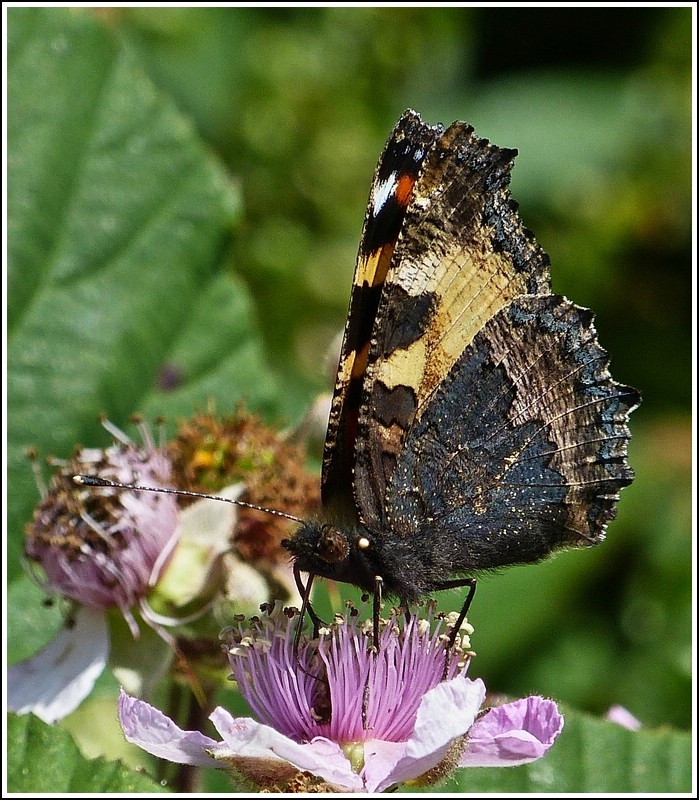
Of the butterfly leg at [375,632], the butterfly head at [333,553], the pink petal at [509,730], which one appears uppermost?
the butterfly head at [333,553]

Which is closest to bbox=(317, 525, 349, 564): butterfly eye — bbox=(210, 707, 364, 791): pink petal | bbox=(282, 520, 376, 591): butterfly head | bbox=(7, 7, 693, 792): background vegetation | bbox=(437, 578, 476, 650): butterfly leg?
bbox=(282, 520, 376, 591): butterfly head

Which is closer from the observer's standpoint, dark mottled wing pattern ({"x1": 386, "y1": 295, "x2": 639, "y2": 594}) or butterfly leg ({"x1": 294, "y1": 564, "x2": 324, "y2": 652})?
butterfly leg ({"x1": 294, "y1": 564, "x2": 324, "y2": 652})

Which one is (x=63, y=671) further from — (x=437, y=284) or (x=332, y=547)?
(x=437, y=284)

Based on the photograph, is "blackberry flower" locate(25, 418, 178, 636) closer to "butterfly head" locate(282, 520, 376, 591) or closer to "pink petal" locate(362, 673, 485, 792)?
"butterfly head" locate(282, 520, 376, 591)

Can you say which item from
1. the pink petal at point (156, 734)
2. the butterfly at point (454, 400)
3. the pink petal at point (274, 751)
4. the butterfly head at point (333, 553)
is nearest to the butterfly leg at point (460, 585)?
the butterfly at point (454, 400)

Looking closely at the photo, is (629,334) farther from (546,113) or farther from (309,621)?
(309,621)

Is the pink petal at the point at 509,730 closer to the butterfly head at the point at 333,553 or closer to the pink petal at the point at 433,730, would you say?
the pink petal at the point at 433,730

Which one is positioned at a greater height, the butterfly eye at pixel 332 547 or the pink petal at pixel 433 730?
the butterfly eye at pixel 332 547
